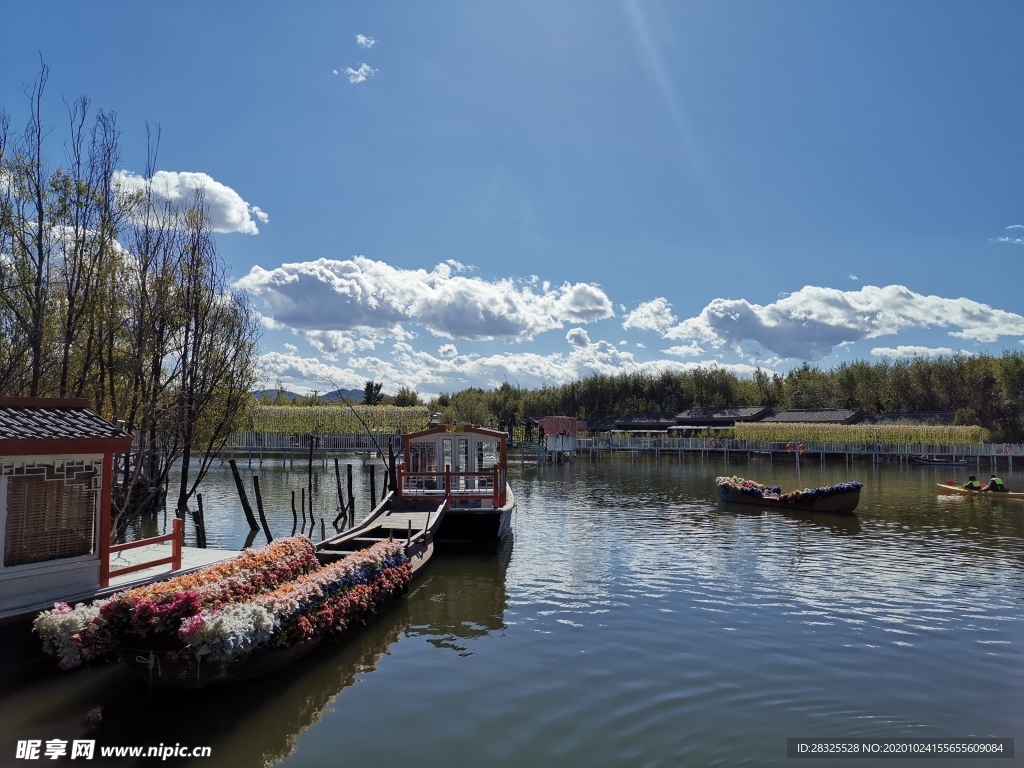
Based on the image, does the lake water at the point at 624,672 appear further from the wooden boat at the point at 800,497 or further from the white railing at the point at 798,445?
the white railing at the point at 798,445

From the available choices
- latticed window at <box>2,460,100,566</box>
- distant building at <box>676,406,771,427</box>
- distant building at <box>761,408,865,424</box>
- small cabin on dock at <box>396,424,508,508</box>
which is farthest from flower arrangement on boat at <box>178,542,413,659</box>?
distant building at <box>676,406,771,427</box>

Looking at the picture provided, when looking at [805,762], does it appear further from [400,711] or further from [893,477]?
[893,477]

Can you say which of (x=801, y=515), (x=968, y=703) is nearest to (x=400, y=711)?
(x=968, y=703)

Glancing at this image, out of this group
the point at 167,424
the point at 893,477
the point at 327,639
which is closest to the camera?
the point at 327,639

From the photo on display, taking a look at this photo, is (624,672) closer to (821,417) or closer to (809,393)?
(821,417)

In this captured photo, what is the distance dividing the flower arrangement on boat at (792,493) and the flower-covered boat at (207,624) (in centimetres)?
2197

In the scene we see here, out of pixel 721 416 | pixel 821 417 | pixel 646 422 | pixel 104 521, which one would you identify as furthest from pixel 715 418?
pixel 104 521

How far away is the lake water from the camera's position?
27.6 ft

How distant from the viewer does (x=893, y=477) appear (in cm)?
4656

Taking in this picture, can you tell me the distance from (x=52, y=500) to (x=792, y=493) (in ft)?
85.8

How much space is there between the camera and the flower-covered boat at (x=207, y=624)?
8.79 metres

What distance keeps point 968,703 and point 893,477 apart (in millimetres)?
41467

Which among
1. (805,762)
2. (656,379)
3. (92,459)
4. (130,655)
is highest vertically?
(656,379)

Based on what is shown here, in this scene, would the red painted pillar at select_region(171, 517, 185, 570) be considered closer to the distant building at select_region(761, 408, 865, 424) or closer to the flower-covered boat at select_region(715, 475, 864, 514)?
the flower-covered boat at select_region(715, 475, 864, 514)
